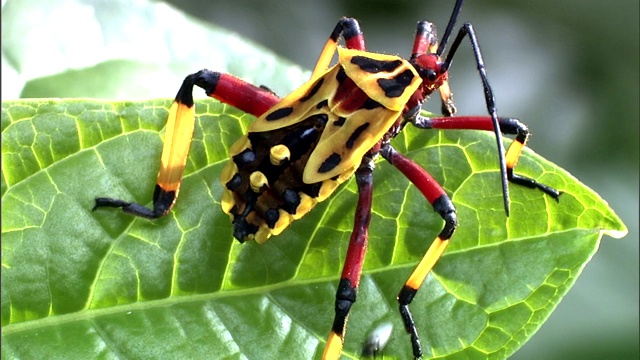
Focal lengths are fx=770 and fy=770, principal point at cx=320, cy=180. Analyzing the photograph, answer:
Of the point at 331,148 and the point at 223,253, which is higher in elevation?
the point at 331,148

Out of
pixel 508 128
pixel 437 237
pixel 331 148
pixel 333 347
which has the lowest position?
pixel 333 347

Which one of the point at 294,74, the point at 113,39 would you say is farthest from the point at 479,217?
the point at 113,39

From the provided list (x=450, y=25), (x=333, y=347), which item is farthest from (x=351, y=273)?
(x=450, y=25)

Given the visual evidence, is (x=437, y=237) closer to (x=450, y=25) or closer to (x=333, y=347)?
(x=333, y=347)

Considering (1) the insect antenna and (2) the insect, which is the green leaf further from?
(1) the insect antenna

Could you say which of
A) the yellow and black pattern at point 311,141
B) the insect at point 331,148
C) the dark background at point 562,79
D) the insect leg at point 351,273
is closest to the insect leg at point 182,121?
the insect at point 331,148

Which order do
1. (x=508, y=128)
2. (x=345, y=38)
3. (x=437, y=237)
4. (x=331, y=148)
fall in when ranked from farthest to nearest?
(x=345, y=38), (x=508, y=128), (x=331, y=148), (x=437, y=237)
